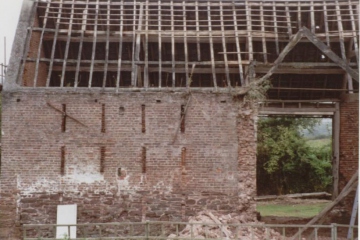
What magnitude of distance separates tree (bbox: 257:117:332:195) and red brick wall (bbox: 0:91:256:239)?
11.6m

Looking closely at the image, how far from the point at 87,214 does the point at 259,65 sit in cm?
615

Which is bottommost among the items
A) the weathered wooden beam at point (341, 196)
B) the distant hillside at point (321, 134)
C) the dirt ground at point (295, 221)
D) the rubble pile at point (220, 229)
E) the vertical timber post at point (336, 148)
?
the dirt ground at point (295, 221)

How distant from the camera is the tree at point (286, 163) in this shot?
74.4 ft

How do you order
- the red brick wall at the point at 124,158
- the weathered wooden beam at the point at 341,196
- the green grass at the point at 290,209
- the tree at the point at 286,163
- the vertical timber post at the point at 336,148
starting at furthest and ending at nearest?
the tree at the point at 286,163 → the green grass at the point at 290,209 → the vertical timber post at the point at 336,148 → the red brick wall at the point at 124,158 → the weathered wooden beam at the point at 341,196

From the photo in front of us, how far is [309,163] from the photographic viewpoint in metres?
23.4

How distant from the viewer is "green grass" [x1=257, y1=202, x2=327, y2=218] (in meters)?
16.4

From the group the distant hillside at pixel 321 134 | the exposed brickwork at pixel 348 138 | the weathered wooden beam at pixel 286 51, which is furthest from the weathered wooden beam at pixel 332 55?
the distant hillside at pixel 321 134

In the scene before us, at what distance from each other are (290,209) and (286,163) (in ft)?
18.1

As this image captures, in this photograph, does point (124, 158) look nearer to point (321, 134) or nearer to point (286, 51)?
point (286, 51)

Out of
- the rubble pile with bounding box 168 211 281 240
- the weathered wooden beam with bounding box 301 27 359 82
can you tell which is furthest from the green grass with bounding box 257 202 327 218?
the weathered wooden beam with bounding box 301 27 359 82

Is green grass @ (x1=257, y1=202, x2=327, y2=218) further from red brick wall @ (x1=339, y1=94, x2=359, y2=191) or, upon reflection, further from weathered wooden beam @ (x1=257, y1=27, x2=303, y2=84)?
weathered wooden beam @ (x1=257, y1=27, x2=303, y2=84)

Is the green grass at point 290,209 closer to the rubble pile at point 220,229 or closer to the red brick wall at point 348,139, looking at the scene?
the red brick wall at point 348,139

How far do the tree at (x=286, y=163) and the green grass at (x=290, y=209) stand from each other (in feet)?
10.8

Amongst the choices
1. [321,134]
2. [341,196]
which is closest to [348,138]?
[341,196]
